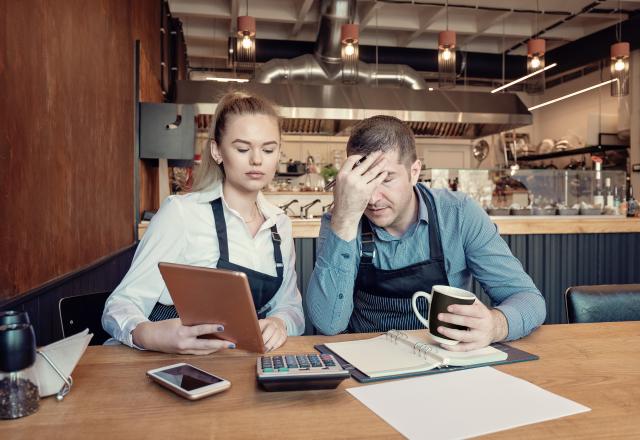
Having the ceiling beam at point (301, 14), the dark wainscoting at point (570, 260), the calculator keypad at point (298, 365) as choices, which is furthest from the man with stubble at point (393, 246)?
the ceiling beam at point (301, 14)

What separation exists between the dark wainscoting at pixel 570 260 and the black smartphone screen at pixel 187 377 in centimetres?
321

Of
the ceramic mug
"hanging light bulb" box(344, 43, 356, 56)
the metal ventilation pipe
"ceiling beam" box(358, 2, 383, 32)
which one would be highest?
"ceiling beam" box(358, 2, 383, 32)

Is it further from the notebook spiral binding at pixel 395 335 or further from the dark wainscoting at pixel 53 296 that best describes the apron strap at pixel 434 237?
the dark wainscoting at pixel 53 296

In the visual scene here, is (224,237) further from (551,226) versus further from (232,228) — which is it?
(551,226)

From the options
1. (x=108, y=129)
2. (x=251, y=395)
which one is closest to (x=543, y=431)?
(x=251, y=395)

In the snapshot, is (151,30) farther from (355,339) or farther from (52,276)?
(355,339)

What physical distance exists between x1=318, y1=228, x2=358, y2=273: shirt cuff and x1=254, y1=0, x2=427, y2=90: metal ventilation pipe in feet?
16.4

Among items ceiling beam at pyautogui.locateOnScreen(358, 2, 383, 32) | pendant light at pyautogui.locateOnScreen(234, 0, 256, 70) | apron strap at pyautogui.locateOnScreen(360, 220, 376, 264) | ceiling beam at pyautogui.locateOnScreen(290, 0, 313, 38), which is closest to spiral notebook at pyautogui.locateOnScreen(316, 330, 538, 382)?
apron strap at pyautogui.locateOnScreen(360, 220, 376, 264)

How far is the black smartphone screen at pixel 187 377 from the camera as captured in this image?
0.88 meters

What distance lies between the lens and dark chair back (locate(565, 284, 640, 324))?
1528mm

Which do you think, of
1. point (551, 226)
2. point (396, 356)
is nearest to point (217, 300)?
point (396, 356)

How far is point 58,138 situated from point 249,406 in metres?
1.26

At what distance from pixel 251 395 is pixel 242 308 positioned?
16 centimetres

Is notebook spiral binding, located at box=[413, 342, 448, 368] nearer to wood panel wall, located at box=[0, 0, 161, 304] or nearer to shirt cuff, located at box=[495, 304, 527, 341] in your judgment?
shirt cuff, located at box=[495, 304, 527, 341]
